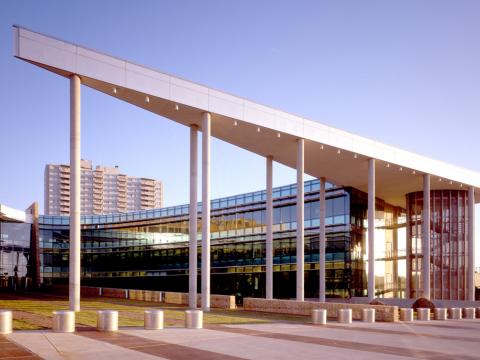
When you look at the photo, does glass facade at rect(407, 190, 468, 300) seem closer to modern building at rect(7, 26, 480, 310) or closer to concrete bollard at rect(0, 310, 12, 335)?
modern building at rect(7, 26, 480, 310)

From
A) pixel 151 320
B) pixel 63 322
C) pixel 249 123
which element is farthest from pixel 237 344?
pixel 249 123

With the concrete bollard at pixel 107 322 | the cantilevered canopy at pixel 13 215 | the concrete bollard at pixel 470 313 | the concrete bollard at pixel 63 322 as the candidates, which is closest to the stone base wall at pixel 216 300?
the concrete bollard at pixel 470 313

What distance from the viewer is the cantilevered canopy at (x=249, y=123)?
26.0 meters

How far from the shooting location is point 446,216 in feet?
167

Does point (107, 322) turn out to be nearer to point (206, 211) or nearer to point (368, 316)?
point (368, 316)

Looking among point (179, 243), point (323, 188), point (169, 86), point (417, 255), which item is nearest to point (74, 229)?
point (169, 86)

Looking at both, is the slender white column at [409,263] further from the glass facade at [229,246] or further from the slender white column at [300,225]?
the slender white column at [300,225]

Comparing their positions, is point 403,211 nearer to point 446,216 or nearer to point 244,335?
point 446,216

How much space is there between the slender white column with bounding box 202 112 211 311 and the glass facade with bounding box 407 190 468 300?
85.4 feet

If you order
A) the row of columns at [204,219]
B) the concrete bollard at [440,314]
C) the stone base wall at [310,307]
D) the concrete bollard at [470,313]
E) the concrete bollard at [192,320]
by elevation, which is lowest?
the concrete bollard at [470,313]

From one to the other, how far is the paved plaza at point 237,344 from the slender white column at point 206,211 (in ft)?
30.4

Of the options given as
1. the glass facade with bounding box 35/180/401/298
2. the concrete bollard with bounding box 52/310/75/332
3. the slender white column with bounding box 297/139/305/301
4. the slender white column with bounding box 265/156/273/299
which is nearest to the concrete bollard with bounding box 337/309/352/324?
the slender white column with bounding box 297/139/305/301

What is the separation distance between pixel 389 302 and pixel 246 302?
17296 millimetres

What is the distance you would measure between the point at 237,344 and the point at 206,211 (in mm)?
15772
